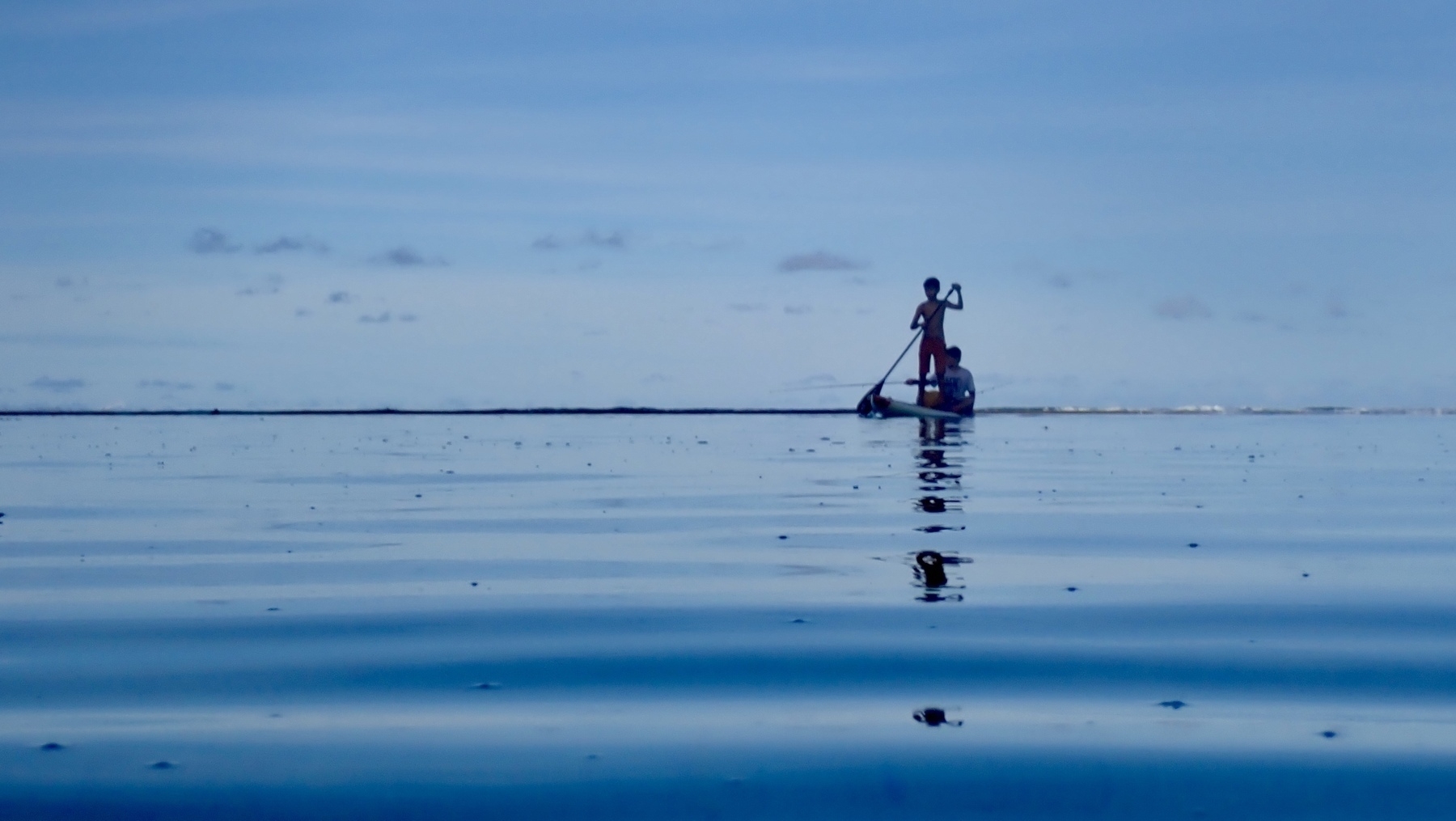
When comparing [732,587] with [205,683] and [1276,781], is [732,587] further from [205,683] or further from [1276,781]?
[1276,781]

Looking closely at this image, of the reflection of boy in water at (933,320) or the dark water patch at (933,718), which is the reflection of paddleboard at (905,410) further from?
the dark water patch at (933,718)

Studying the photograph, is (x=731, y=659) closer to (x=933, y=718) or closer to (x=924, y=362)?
(x=933, y=718)

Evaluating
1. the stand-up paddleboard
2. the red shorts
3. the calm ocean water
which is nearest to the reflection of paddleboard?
the stand-up paddleboard

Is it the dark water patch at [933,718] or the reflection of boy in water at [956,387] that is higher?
the reflection of boy in water at [956,387]

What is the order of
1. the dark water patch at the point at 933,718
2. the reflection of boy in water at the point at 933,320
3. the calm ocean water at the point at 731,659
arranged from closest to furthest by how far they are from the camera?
the calm ocean water at the point at 731,659
the dark water patch at the point at 933,718
the reflection of boy in water at the point at 933,320

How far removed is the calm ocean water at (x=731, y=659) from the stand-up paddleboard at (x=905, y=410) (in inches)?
930

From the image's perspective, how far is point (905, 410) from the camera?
35.6 m

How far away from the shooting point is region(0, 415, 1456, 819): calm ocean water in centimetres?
369

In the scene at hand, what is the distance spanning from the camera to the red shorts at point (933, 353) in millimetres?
34375

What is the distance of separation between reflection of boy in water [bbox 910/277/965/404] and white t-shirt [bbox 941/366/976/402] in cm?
54

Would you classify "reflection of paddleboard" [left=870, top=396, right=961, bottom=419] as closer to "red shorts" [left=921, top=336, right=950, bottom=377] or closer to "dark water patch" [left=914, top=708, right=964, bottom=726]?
"red shorts" [left=921, top=336, right=950, bottom=377]

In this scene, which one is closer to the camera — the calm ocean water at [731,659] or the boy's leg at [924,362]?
the calm ocean water at [731,659]

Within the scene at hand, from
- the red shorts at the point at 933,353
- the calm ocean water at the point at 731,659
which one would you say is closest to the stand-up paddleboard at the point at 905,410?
the red shorts at the point at 933,353

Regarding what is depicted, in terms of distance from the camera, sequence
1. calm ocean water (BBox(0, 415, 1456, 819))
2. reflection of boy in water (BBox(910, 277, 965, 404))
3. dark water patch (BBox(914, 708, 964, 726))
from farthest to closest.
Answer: reflection of boy in water (BBox(910, 277, 965, 404)) → dark water patch (BBox(914, 708, 964, 726)) → calm ocean water (BBox(0, 415, 1456, 819))
